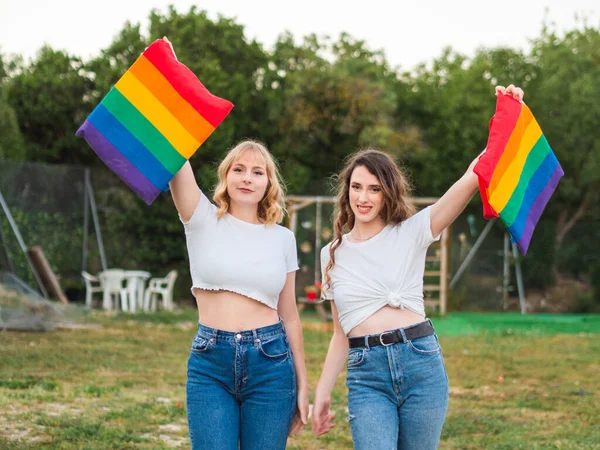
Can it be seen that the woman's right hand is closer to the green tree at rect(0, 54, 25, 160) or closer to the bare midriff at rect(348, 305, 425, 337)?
the bare midriff at rect(348, 305, 425, 337)

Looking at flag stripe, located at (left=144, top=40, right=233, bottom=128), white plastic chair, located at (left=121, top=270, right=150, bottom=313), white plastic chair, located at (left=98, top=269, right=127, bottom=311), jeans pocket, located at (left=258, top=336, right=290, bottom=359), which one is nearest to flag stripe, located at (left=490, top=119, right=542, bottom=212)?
jeans pocket, located at (left=258, top=336, right=290, bottom=359)

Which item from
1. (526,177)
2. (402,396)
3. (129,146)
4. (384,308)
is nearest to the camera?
(402,396)

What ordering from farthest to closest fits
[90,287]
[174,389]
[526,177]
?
[90,287] → [174,389] → [526,177]

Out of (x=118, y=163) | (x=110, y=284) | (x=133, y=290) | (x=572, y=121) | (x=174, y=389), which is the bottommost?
(x=174, y=389)

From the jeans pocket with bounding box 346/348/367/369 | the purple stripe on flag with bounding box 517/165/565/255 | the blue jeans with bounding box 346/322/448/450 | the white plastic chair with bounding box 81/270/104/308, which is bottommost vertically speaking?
the white plastic chair with bounding box 81/270/104/308

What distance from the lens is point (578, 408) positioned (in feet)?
23.2

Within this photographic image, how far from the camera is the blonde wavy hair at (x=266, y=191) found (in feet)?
11.2

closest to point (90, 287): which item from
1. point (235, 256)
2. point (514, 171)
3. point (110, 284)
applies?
point (110, 284)

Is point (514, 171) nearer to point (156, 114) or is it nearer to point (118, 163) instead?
point (156, 114)

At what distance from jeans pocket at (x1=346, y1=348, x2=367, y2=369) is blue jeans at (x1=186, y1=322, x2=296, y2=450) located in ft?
0.89

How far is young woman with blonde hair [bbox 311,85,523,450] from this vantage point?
310 centimetres

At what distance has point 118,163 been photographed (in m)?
3.32

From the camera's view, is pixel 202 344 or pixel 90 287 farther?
pixel 90 287

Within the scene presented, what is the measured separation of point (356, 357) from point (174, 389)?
479cm
